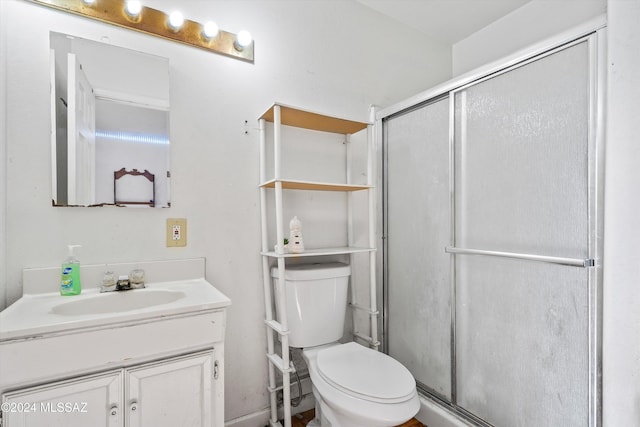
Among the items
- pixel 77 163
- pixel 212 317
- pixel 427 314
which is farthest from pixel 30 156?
pixel 427 314

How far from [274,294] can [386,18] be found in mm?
1919

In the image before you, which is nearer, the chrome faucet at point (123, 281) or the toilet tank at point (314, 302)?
the chrome faucet at point (123, 281)

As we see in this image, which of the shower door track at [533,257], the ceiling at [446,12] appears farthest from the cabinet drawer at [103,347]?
the ceiling at [446,12]

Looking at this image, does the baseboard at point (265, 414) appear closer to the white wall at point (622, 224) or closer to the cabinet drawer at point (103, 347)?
the cabinet drawer at point (103, 347)

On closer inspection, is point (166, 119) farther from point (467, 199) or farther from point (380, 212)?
point (467, 199)

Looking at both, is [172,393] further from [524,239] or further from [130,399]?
[524,239]

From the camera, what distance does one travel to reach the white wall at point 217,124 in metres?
1.27

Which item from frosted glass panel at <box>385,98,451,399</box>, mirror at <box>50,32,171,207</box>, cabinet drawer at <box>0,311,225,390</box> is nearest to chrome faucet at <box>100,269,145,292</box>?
mirror at <box>50,32,171,207</box>

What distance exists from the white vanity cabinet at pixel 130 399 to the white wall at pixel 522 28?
221cm

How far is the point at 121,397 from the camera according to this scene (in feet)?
3.39

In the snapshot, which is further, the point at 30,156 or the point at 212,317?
the point at 30,156

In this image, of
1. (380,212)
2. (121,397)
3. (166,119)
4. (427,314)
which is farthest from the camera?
(380,212)

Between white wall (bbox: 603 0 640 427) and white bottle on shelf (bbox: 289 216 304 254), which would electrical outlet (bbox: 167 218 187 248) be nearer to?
white bottle on shelf (bbox: 289 216 304 254)

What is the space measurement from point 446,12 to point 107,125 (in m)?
2.10
